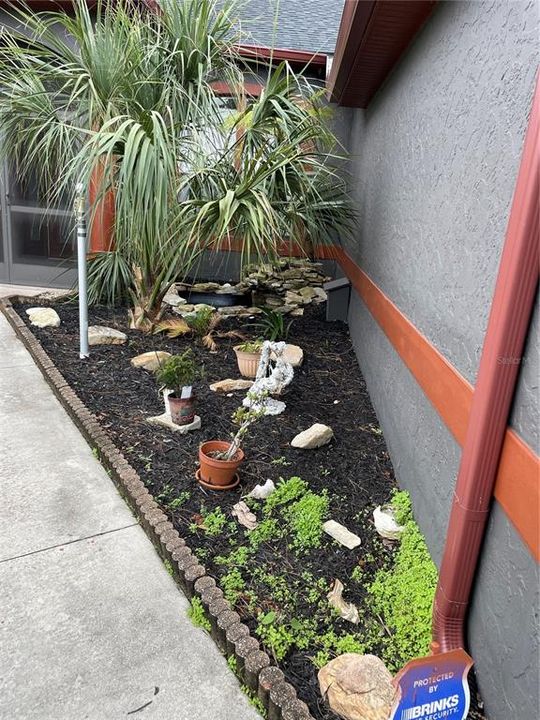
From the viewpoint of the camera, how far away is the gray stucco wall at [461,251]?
146 centimetres

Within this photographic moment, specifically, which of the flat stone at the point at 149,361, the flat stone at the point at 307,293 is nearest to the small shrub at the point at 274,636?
the flat stone at the point at 149,361

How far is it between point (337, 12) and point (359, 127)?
344 cm

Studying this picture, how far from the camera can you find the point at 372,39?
329cm

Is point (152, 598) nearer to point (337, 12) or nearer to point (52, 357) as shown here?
point (52, 357)

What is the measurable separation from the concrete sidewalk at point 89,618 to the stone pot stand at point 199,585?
54 mm

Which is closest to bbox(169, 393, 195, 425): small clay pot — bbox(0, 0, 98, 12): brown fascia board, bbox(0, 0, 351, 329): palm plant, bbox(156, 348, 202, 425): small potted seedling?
bbox(156, 348, 202, 425): small potted seedling

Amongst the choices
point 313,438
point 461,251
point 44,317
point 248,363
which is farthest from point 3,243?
point 461,251

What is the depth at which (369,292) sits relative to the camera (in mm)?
4082

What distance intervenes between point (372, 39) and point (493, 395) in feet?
9.00

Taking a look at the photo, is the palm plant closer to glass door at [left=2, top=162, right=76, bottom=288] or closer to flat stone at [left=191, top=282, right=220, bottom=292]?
flat stone at [left=191, top=282, right=220, bottom=292]

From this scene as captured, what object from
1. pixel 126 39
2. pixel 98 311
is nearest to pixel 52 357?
pixel 98 311

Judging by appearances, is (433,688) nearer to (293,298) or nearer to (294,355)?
(294,355)

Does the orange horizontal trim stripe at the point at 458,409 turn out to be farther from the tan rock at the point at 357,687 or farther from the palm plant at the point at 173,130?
the palm plant at the point at 173,130

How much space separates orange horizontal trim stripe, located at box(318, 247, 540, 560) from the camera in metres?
1.34
